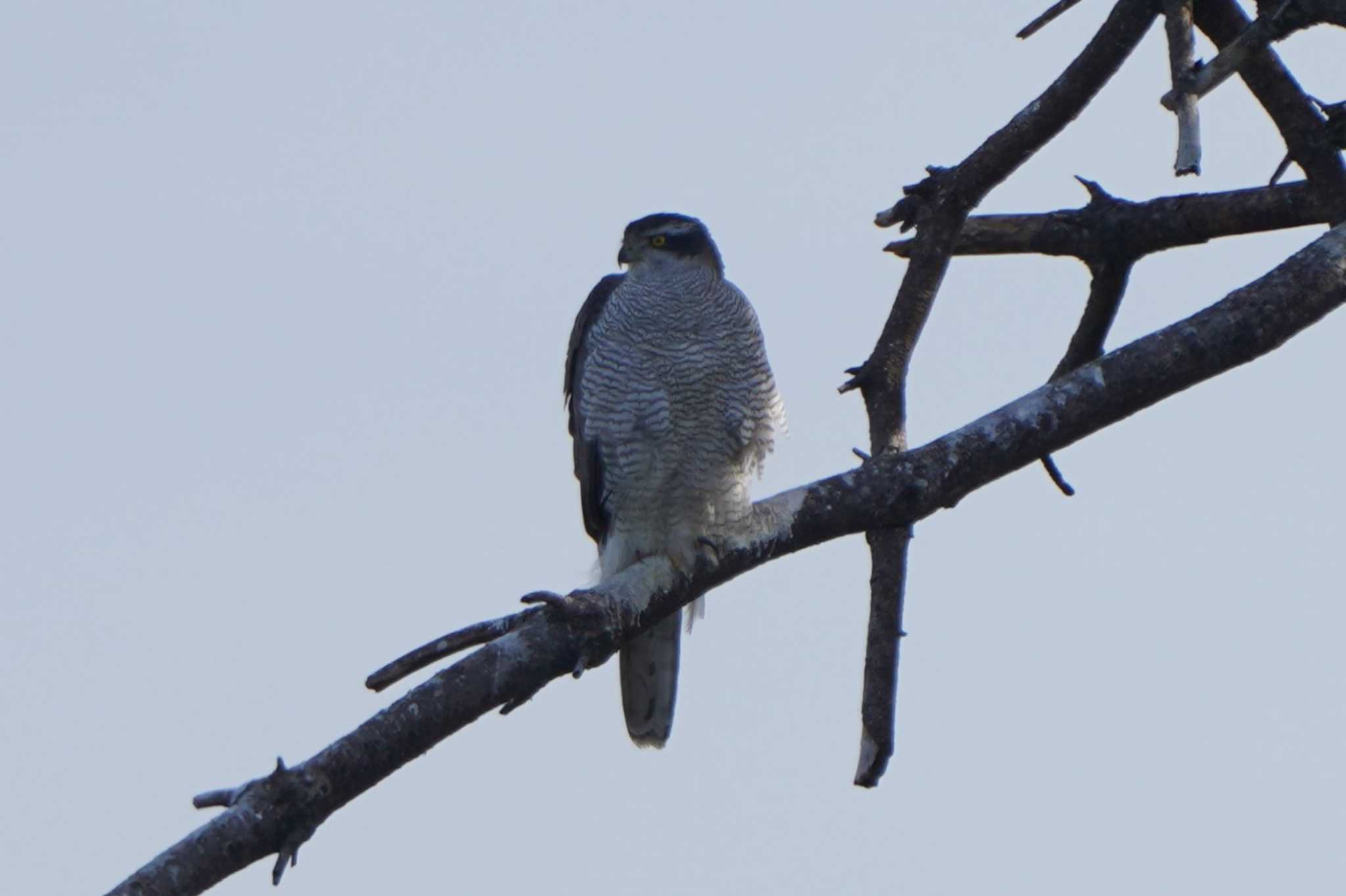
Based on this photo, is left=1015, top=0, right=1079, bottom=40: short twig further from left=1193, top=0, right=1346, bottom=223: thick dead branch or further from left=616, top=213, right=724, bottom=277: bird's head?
left=616, top=213, right=724, bottom=277: bird's head

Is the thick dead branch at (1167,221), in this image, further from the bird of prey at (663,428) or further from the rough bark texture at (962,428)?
the bird of prey at (663,428)

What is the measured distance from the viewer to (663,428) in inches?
267

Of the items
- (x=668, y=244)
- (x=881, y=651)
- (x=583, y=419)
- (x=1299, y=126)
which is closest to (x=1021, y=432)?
(x=881, y=651)

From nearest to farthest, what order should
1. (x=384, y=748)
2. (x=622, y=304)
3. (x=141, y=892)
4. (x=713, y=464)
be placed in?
(x=141, y=892) → (x=384, y=748) → (x=713, y=464) → (x=622, y=304)

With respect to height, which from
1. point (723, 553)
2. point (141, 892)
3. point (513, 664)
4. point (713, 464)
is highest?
point (713, 464)

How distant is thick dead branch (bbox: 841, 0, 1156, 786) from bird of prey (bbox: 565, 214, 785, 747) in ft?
2.10

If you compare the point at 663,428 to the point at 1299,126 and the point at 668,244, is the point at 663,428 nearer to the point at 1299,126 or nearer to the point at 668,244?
the point at 668,244

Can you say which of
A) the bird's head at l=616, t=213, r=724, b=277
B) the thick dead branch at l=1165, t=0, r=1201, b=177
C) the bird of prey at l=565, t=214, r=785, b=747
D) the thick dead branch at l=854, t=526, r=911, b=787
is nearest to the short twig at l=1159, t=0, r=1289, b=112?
the thick dead branch at l=1165, t=0, r=1201, b=177

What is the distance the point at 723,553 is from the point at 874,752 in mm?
775

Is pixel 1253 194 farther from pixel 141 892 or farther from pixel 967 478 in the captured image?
pixel 141 892

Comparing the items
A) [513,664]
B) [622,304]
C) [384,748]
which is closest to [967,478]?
[513,664]

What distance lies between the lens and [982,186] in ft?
21.1

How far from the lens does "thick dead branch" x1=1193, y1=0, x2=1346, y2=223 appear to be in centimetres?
610

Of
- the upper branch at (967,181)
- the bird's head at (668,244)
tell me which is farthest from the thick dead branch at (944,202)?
the bird's head at (668,244)
